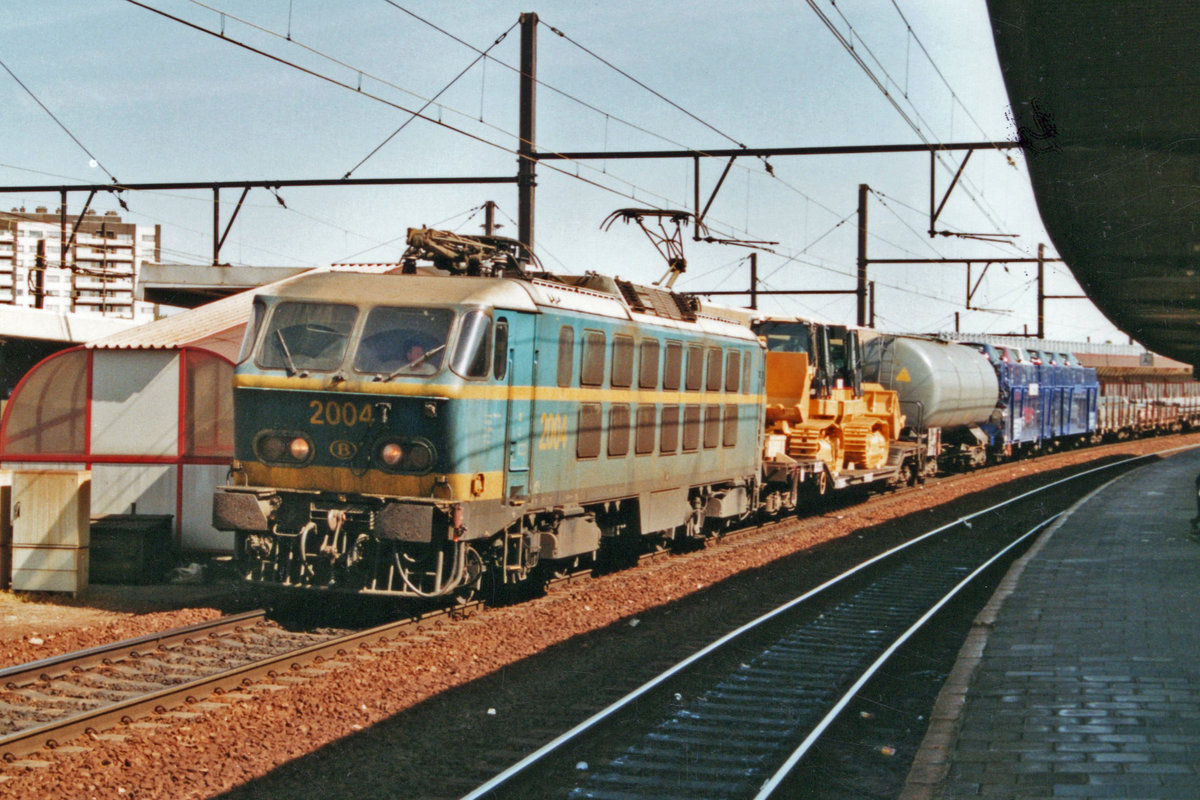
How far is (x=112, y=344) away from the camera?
47.8 ft

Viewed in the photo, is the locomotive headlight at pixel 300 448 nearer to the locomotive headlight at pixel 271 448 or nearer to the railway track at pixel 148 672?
the locomotive headlight at pixel 271 448

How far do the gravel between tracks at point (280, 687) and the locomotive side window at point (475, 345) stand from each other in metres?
2.43

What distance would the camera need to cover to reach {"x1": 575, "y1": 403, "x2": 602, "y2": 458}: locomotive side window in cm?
1247

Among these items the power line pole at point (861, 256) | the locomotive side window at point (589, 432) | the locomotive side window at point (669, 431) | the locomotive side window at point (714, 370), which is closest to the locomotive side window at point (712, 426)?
the locomotive side window at point (714, 370)

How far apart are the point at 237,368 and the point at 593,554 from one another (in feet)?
16.6

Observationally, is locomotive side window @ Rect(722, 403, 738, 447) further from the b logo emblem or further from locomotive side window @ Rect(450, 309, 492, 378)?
the b logo emblem

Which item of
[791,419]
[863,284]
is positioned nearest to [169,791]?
[791,419]

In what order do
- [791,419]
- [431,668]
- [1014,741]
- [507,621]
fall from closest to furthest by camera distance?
[1014,741] → [431,668] → [507,621] → [791,419]

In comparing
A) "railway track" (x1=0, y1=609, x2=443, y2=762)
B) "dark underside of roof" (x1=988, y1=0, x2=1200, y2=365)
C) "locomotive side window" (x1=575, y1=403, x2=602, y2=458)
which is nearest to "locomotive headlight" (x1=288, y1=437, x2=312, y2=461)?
"railway track" (x1=0, y1=609, x2=443, y2=762)

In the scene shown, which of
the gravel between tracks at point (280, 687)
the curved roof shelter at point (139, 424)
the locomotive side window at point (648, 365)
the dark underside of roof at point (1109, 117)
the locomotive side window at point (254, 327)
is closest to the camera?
the gravel between tracks at point (280, 687)

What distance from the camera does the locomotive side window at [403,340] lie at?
10.9m

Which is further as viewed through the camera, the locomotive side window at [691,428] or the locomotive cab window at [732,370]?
the locomotive cab window at [732,370]

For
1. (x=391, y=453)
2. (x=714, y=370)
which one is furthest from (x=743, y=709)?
(x=714, y=370)

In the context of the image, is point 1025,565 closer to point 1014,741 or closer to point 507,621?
point 507,621
